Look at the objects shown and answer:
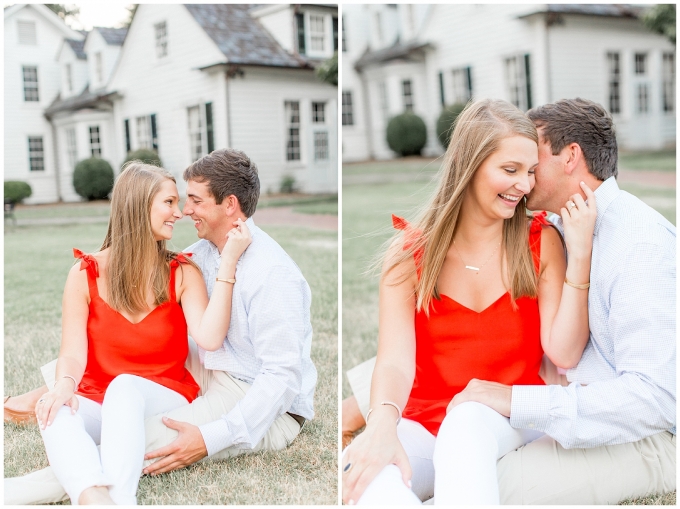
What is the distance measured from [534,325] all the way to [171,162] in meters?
9.11

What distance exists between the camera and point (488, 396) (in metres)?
2.31

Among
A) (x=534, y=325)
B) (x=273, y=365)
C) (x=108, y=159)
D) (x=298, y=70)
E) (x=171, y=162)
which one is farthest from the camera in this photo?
(x=108, y=159)

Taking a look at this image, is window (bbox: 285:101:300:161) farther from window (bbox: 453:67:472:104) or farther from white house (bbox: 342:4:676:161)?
window (bbox: 453:67:472:104)

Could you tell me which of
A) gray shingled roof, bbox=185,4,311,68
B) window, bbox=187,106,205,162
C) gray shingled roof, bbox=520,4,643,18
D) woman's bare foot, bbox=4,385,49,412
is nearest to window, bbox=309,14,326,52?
gray shingled roof, bbox=185,4,311,68

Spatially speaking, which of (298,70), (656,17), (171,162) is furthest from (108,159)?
(656,17)

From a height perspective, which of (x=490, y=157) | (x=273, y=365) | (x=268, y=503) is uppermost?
(x=490, y=157)

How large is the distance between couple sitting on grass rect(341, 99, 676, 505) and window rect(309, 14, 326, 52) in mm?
1768

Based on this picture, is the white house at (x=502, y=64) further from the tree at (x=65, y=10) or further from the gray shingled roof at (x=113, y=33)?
the tree at (x=65, y=10)

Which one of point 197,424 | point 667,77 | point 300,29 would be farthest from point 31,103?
point 667,77

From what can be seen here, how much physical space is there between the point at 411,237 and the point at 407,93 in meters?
17.7

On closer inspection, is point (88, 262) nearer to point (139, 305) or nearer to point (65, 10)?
point (139, 305)

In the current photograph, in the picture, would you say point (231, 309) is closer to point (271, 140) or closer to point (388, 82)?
point (271, 140)

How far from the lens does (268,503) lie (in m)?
2.58

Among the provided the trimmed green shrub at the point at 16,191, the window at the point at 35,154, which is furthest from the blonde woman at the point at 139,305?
the window at the point at 35,154
